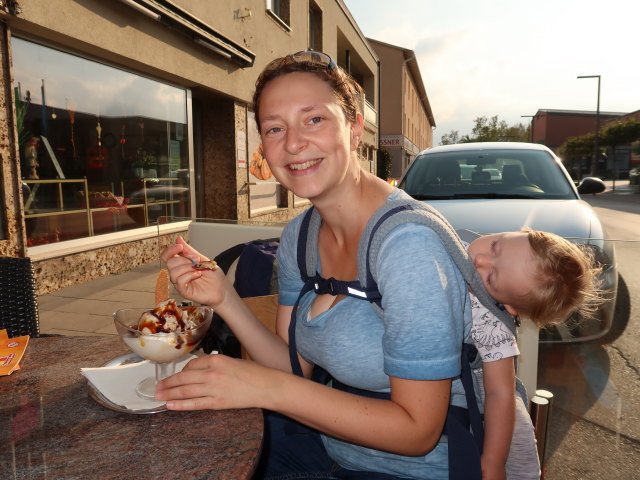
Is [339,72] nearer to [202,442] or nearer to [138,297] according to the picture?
[202,442]

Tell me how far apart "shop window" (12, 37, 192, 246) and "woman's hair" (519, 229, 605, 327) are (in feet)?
18.4

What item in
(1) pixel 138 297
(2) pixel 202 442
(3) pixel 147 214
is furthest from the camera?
(3) pixel 147 214

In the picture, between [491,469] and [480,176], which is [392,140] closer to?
[480,176]

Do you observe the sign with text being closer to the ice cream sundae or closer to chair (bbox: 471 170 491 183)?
chair (bbox: 471 170 491 183)

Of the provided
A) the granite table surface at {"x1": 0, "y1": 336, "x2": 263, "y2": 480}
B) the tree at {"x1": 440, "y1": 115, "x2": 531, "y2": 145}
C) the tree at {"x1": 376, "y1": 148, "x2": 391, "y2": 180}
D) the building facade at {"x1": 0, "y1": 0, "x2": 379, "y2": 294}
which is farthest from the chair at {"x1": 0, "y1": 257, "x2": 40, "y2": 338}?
the tree at {"x1": 440, "y1": 115, "x2": 531, "y2": 145}

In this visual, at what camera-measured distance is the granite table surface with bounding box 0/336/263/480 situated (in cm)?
91

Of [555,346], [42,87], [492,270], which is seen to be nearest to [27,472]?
[492,270]

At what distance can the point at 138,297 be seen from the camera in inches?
213

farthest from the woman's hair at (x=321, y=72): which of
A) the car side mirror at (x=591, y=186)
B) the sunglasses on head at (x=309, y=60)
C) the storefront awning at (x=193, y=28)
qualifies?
the storefront awning at (x=193, y=28)

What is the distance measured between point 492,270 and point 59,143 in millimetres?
6099

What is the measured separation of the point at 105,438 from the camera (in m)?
1.02

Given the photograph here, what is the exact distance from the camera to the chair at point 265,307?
2.15m

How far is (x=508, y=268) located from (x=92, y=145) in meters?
6.53

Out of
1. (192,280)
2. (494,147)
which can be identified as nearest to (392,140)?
(494,147)
